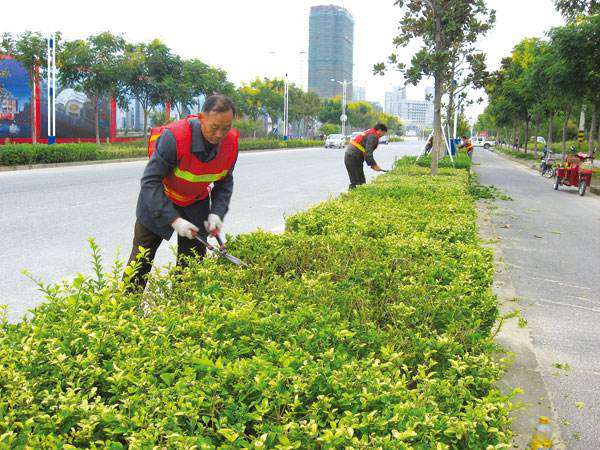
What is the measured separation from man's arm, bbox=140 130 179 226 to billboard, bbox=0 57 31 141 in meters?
29.6

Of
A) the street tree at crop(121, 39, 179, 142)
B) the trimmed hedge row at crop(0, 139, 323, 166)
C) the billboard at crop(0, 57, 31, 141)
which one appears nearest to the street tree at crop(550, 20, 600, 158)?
the trimmed hedge row at crop(0, 139, 323, 166)

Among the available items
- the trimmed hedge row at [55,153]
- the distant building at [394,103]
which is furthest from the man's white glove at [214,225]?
the distant building at [394,103]

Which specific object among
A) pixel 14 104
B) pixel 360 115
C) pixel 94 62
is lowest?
pixel 14 104

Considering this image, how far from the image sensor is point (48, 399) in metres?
1.73

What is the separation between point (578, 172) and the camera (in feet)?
54.9

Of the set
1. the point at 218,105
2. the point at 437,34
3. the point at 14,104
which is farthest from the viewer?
the point at 14,104

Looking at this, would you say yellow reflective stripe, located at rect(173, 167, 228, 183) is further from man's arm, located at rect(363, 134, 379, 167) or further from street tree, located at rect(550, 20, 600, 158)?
street tree, located at rect(550, 20, 600, 158)

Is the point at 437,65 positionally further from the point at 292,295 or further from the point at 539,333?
the point at 292,295

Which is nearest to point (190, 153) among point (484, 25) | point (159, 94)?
point (484, 25)

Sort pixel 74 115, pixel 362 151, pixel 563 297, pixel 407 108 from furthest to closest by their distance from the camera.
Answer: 1. pixel 407 108
2. pixel 74 115
3. pixel 362 151
4. pixel 563 297

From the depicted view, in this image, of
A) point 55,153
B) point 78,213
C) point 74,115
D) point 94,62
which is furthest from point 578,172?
point 74,115

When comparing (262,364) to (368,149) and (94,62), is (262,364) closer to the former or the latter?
(368,149)

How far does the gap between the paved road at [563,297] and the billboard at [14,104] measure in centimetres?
2585

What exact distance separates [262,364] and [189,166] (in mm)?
1905
